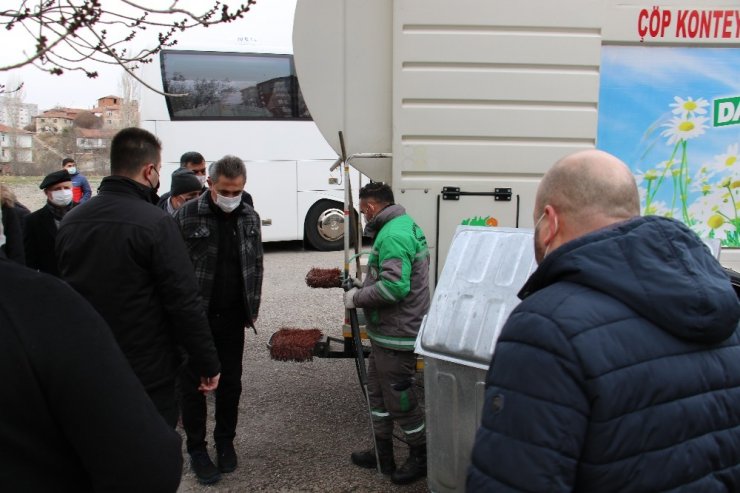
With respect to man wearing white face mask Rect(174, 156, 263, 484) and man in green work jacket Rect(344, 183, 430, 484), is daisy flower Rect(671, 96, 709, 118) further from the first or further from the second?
man wearing white face mask Rect(174, 156, 263, 484)

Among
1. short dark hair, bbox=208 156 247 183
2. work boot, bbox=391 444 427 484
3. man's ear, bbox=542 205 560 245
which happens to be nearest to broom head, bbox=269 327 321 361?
work boot, bbox=391 444 427 484

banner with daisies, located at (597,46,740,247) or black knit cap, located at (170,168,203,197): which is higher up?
banner with daisies, located at (597,46,740,247)

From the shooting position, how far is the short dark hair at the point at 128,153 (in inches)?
106

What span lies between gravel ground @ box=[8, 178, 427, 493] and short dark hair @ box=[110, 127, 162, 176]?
1896 millimetres

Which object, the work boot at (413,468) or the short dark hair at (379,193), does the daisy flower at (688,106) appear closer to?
the short dark hair at (379,193)

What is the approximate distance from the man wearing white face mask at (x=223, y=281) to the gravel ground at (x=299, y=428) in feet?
0.77

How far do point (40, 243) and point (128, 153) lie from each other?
5.89 ft

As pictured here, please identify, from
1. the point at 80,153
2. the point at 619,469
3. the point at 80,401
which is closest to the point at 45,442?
the point at 80,401

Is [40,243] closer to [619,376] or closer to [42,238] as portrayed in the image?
[42,238]

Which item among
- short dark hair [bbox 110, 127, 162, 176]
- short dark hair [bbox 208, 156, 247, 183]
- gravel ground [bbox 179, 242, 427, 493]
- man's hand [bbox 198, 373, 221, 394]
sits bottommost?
gravel ground [bbox 179, 242, 427, 493]

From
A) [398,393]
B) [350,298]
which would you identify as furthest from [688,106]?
[398,393]

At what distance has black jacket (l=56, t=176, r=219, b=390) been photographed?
2.54 m

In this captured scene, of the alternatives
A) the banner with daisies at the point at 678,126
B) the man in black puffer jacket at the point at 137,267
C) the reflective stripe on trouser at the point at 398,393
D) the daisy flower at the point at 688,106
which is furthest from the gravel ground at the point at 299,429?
the daisy flower at the point at 688,106

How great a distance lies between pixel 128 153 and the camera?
8.86 ft
